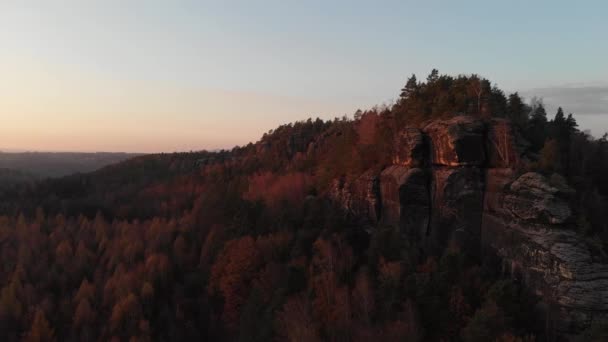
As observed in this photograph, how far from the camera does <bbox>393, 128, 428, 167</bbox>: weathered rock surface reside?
124 feet

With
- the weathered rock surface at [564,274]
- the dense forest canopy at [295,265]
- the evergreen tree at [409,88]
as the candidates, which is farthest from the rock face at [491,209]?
the evergreen tree at [409,88]

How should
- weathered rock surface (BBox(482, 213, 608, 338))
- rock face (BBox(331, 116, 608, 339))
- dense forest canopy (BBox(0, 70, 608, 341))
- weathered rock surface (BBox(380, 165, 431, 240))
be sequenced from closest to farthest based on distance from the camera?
weathered rock surface (BBox(482, 213, 608, 338))
rock face (BBox(331, 116, 608, 339))
dense forest canopy (BBox(0, 70, 608, 341))
weathered rock surface (BBox(380, 165, 431, 240))

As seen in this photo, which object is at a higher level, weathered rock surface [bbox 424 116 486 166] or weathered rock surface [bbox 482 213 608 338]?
weathered rock surface [bbox 424 116 486 166]

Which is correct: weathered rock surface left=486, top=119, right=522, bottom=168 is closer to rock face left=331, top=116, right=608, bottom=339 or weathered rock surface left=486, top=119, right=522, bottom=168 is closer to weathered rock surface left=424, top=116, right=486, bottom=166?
rock face left=331, top=116, right=608, bottom=339

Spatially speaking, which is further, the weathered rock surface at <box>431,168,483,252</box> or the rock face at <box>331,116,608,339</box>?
the weathered rock surface at <box>431,168,483,252</box>

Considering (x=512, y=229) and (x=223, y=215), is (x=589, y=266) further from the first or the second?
(x=223, y=215)

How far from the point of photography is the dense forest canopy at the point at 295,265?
29.9 metres

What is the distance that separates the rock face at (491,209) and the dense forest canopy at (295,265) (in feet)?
4.25

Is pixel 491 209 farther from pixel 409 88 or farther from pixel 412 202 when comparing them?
pixel 409 88

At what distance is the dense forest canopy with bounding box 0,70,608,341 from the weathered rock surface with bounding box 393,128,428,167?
3.45 m

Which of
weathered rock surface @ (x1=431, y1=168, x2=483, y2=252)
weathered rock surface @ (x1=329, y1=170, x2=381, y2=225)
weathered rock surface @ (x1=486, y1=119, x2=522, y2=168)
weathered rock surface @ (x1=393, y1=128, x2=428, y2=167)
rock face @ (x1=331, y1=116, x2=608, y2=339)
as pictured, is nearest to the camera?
rock face @ (x1=331, y1=116, x2=608, y2=339)

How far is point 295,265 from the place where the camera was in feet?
139

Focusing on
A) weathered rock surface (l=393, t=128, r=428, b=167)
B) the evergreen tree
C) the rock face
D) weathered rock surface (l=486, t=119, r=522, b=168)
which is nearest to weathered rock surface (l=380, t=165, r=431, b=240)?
the rock face

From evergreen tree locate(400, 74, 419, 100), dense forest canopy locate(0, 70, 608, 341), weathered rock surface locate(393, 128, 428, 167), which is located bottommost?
dense forest canopy locate(0, 70, 608, 341)
